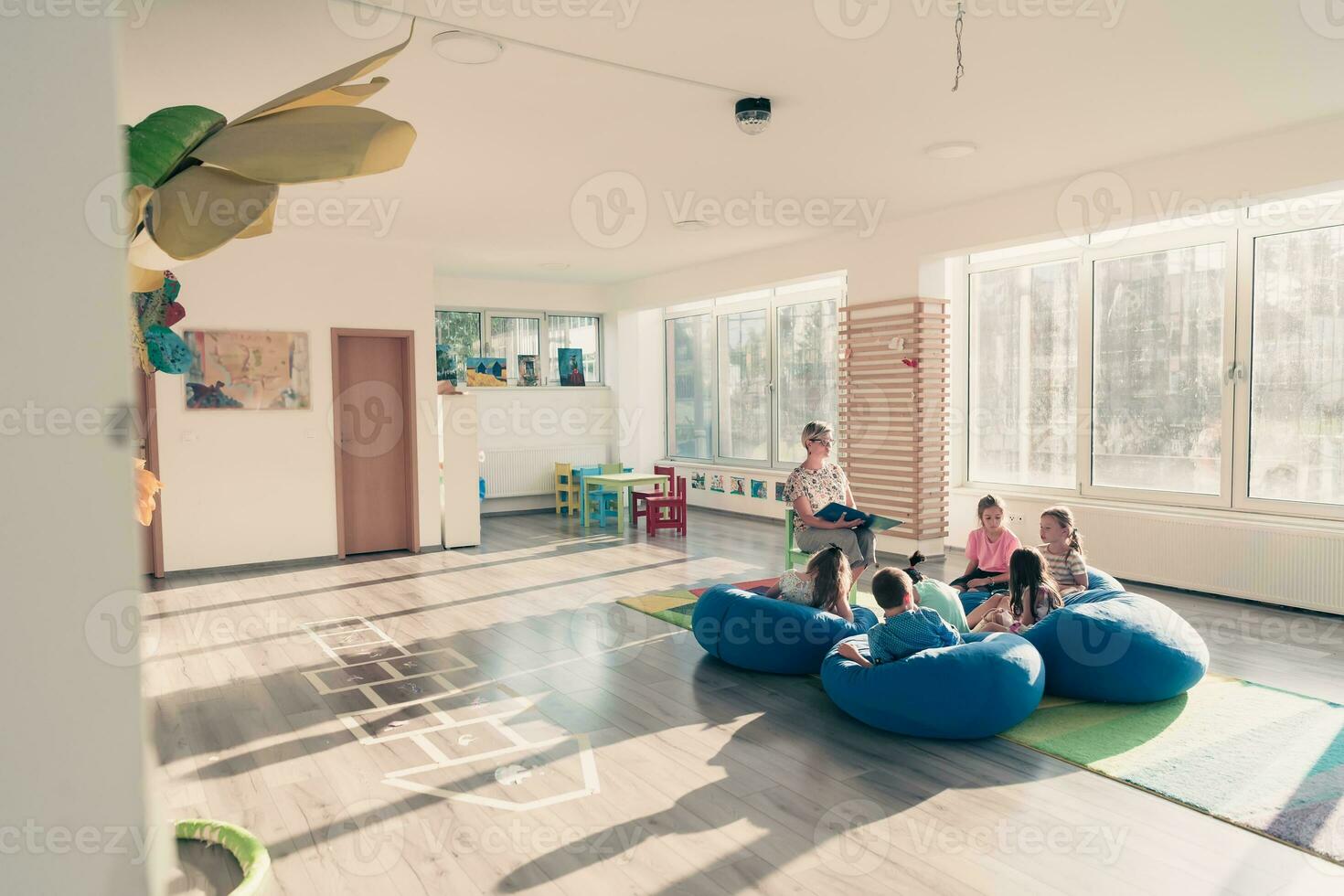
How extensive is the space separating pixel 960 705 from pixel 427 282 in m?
6.96

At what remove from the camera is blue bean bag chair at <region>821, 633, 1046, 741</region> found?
3706mm

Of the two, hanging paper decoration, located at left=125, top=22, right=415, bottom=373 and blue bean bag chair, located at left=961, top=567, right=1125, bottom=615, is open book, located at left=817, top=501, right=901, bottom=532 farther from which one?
hanging paper decoration, located at left=125, top=22, right=415, bottom=373

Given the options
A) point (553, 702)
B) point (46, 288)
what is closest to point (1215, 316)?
point (553, 702)

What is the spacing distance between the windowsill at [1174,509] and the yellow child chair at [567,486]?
15.8 feet

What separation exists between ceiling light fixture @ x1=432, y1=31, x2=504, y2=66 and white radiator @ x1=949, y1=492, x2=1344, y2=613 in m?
5.64

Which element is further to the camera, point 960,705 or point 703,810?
point 960,705

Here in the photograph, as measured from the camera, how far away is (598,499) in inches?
415

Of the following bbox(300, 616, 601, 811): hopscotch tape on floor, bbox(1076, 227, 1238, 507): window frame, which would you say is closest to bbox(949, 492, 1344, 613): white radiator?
bbox(1076, 227, 1238, 507): window frame

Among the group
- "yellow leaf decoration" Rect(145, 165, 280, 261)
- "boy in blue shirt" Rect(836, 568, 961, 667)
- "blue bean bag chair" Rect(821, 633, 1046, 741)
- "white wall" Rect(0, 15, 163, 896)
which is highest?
"yellow leaf decoration" Rect(145, 165, 280, 261)

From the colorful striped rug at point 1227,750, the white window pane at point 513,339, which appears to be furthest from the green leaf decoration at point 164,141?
the white window pane at point 513,339

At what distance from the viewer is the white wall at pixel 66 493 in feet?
2.43

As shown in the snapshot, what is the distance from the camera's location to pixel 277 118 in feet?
4.52

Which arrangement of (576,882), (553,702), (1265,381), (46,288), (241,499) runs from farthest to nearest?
1. (241,499)
2. (1265,381)
3. (553,702)
4. (576,882)
5. (46,288)

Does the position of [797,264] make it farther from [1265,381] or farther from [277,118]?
[277,118]
